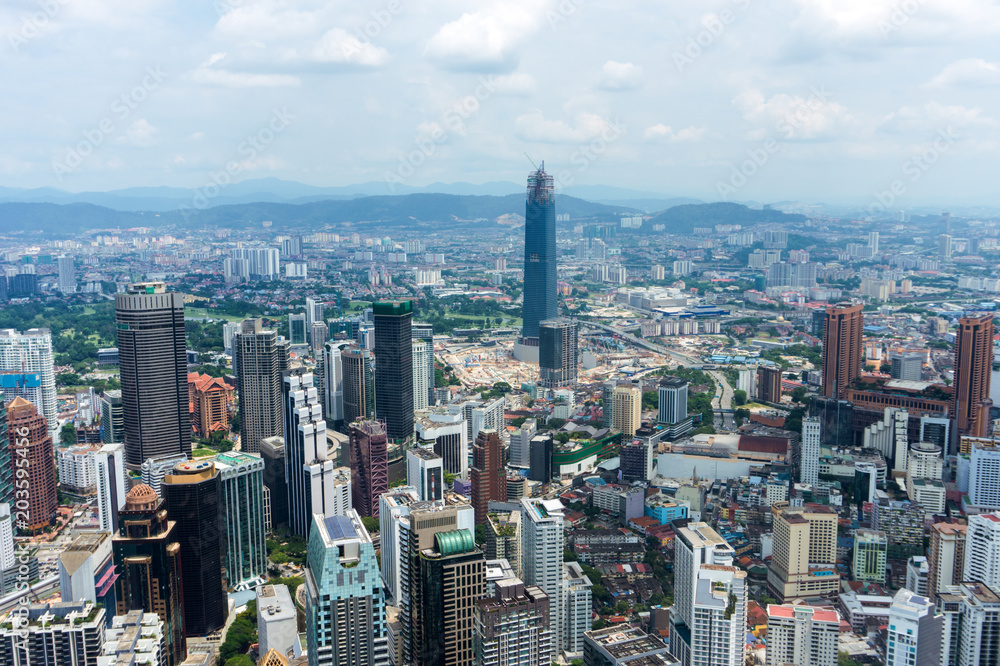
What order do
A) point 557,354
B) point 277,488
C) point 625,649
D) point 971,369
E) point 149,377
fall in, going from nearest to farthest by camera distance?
point 625,649
point 277,488
point 149,377
point 971,369
point 557,354

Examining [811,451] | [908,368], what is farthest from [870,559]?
[908,368]

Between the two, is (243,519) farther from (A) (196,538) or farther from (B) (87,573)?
(B) (87,573)

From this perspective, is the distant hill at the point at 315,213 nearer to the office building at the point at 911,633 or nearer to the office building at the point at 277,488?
the office building at the point at 277,488

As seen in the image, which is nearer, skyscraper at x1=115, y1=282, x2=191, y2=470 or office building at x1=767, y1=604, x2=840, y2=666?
office building at x1=767, y1=604, x2=840, y2=666

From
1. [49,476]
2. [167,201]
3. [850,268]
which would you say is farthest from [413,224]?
[49,476]

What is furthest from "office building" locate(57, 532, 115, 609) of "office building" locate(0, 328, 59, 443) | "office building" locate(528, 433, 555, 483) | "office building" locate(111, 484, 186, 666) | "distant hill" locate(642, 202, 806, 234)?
"distant hill" locate(642, 202, 806, 234)

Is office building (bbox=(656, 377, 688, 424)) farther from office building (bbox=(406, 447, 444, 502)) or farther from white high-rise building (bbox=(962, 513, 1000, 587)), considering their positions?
white high-rise building (bbox=(962, 513, 1000, 587))

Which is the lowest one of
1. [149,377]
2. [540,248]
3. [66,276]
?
[149,377]
